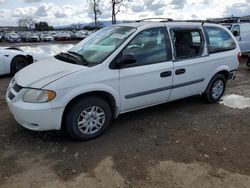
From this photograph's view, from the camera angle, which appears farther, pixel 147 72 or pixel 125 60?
pixel 147 72

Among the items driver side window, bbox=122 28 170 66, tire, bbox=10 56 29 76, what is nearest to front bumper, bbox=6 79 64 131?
driver side window, bbox=122 28 170 66

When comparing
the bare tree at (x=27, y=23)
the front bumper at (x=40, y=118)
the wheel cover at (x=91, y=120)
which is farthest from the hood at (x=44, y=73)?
the bare tree at (x=27, y=23)

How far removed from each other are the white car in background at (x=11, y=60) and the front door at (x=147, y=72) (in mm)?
5490

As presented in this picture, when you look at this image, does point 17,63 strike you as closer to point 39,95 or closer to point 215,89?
point 39,95

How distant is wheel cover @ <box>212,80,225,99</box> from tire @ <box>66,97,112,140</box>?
105 inches

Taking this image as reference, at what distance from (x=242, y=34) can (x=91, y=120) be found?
1139 centimetres

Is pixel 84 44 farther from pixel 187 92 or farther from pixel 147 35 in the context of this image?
→ pixel 187 92

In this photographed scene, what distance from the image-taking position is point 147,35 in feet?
16.2

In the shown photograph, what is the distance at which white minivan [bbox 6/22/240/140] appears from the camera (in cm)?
407

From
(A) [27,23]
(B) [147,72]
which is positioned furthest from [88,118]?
(A) [27,23]

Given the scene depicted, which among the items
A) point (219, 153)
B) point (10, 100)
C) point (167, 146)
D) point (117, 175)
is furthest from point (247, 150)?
point (10, 100)

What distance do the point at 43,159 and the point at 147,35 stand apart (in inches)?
101

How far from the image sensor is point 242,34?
1362 cm

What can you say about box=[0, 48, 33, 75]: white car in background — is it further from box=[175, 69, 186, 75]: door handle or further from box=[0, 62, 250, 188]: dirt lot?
box=[175, 69, 186, 75]: door handle
